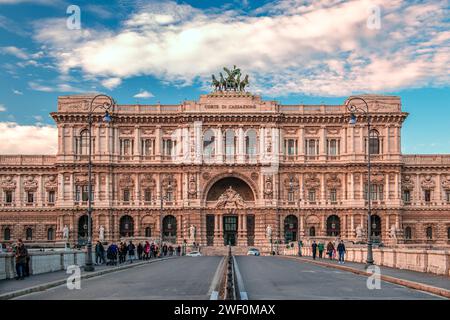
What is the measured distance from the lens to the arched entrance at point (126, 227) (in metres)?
110

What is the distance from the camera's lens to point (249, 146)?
110750 mm

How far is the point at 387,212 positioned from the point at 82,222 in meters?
44.2

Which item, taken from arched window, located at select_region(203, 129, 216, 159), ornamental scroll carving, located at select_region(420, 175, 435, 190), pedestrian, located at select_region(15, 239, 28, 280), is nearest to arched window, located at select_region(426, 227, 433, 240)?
ornamental scroll carving, located at select_region(420, 175, 435, 190)

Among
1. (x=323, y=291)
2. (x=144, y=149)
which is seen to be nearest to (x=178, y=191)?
(x=144, y=149)

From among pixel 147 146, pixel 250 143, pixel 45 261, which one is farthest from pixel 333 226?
pixel 45 261

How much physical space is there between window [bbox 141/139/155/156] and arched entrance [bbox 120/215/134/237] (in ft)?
32.0

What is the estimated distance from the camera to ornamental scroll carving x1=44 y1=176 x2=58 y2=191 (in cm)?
11288

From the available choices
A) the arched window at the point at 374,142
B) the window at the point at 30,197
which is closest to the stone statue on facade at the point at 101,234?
the window at the point at 30,197

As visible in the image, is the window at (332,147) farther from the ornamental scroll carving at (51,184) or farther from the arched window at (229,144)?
the ornamental scroll carving at (51,184)

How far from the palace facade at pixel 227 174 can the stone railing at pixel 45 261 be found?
54.6 metres

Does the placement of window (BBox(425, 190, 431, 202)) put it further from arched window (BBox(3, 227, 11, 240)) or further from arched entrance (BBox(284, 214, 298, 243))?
arched window (BBox(3, 227, 11, 240))

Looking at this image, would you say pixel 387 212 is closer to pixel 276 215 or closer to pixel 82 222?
pixel 276 215

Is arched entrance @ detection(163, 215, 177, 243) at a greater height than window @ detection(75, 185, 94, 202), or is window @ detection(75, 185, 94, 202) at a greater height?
window @ detection(75, 185, 94, 202)
